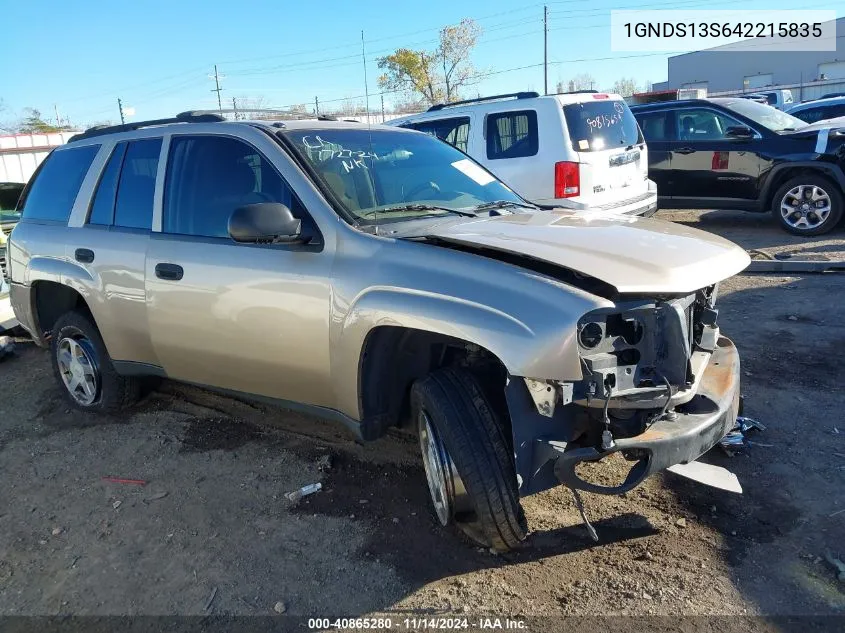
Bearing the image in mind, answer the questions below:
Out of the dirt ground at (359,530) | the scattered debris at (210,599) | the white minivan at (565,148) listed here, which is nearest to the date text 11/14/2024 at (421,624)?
the dirt ground at (359,530)

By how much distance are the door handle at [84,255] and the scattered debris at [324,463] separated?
1.91 m

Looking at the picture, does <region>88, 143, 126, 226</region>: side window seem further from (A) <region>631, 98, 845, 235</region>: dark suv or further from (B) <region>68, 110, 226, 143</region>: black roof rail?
(A) <region>631, 98, 845, 235</region>: dark suv

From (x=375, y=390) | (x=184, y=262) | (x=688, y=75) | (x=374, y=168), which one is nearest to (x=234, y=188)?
(x=184, y=262)

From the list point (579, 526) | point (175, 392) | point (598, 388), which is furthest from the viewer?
point (175, 392)

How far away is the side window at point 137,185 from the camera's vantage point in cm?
409

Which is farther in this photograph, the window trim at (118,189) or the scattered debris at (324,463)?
the window trim at (118,189)

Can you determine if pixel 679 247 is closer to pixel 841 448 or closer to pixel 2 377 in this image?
pixel 841 448

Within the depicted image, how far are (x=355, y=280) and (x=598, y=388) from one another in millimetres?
1188

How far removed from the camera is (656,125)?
10.6m

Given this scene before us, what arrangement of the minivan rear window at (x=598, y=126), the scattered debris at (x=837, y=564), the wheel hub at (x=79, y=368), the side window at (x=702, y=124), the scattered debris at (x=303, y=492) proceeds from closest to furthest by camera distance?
the scattered debris at (x=837, y=564)
the scattered debris at (x=303, y=492)
the wheel hub at (x=79, y=368)
the minivan rear window at (x=598, y=126)
the side window at (x=702, y=124)

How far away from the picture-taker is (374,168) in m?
3.72

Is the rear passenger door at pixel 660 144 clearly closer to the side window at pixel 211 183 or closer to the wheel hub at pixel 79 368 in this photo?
the side window at pixel 211 183

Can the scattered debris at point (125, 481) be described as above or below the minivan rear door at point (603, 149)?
below

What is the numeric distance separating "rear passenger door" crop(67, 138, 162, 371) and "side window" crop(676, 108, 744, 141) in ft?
27.7
